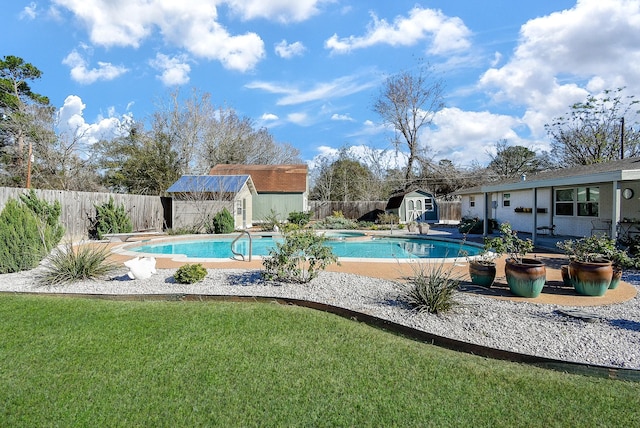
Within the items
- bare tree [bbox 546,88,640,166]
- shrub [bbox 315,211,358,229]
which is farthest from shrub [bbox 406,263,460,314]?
bare tree [bbox 546,88,640,166]

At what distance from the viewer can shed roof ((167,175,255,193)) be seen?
20186 millimetres

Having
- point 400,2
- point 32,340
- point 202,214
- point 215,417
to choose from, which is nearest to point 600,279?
point 215,417

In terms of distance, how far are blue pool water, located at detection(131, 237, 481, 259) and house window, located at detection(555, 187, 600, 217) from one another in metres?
4.82

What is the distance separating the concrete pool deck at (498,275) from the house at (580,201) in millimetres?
2548

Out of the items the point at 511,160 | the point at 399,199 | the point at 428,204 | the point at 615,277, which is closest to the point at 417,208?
the point at 428,204

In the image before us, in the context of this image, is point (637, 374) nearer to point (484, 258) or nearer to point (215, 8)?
point (484, 258)

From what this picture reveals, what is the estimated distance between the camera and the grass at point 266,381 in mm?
2898

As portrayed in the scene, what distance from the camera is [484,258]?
7.21 meters

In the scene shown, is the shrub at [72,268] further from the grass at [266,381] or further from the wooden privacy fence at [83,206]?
the wooden privacy fence at [83,206]

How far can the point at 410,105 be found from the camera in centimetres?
3422

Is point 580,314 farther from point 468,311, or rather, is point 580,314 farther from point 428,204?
point 428,204

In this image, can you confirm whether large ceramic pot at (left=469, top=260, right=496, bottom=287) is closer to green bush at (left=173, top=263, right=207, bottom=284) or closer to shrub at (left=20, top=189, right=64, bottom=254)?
green bush at (left=173, top=263, right=207, bottom=284)

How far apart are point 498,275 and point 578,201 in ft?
31.8

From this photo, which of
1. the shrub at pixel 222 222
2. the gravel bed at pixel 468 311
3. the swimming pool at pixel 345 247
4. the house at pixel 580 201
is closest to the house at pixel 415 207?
the house at pixel 580 201
